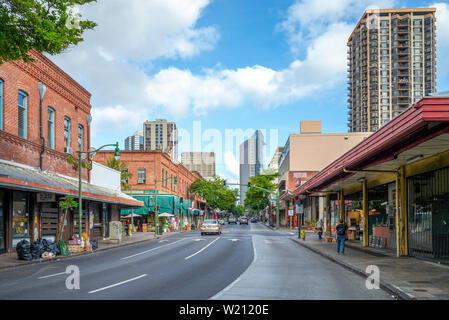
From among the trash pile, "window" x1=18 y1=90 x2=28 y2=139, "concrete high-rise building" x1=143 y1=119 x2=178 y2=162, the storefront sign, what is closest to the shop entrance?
the trash pile

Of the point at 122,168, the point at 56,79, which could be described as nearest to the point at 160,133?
the point at 122,168

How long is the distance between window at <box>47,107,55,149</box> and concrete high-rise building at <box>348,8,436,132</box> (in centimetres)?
9892

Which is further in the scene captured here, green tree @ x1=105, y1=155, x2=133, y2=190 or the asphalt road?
green tree @ x1=105, y1=155, x2=133, y2=190

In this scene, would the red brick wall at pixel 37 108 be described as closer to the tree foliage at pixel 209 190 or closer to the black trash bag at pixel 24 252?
the black trash bag at pixel 24 252

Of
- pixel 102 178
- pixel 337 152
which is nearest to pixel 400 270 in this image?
pixel 102 178

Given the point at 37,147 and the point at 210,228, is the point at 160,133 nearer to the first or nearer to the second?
the point at 210,228

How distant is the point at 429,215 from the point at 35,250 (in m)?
17.4

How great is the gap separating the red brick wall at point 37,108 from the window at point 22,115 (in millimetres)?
235

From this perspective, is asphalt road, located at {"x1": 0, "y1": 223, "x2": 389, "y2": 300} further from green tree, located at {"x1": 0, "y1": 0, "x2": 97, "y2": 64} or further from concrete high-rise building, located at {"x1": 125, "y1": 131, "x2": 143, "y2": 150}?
concrete high-rise building, located at {"x1": 125, "y1": 131, "x2": 143, "y2": 150}

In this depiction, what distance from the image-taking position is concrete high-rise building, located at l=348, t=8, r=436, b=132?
114812 mm

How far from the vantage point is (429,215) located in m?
18.3

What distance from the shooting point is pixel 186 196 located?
83688mm

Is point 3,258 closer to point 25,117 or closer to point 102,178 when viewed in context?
point 25,117

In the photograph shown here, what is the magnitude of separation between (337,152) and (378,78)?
48.2 m
